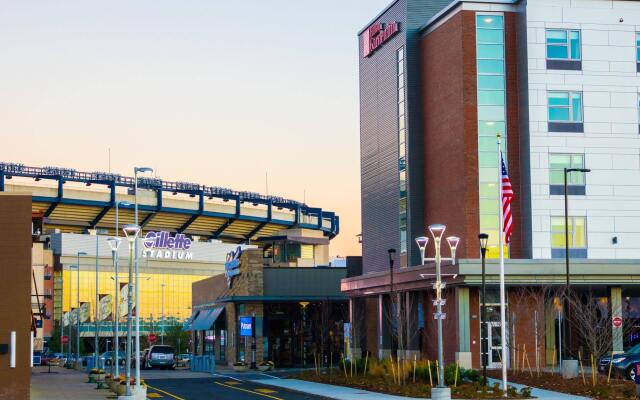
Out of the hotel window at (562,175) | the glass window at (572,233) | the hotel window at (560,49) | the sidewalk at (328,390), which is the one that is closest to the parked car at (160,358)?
the sidewalk at (328,390)

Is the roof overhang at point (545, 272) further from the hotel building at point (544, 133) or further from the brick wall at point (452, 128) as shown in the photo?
the brick wall at point (452, 128)

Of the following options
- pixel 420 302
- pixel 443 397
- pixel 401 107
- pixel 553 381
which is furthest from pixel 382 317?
pixel 443 397

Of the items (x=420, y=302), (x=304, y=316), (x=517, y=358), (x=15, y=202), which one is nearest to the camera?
(x=15, y=202)

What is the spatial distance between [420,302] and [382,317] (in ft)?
23.6

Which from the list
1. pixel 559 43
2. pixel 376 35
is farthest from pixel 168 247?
pixel 559 43

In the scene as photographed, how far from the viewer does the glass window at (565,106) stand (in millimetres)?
65188

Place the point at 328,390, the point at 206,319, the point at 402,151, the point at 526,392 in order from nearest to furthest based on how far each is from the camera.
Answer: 1. the point at 526,392
2. the point at 328,390
3. the point at 402,151
4. the point at 206,319

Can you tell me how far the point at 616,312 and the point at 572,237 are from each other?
222 inches

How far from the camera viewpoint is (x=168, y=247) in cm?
18562

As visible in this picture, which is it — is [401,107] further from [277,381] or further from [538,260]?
[277,381]

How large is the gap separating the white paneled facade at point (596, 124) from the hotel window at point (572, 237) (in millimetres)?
268

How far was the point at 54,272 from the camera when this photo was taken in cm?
17775

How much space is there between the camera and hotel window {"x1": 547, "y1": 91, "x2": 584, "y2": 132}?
65.1 meters

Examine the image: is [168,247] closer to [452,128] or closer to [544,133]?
[452,128]
